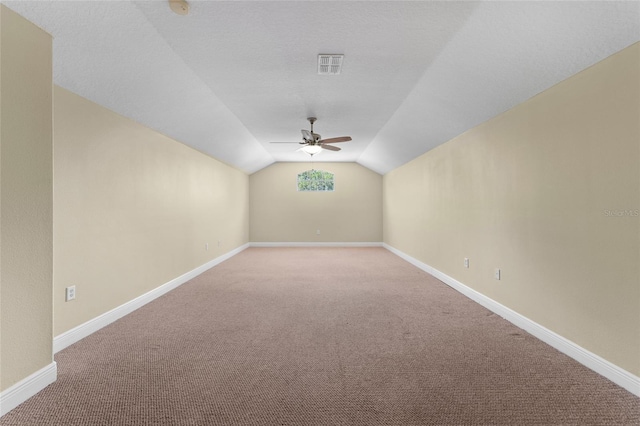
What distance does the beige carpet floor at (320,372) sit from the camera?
1.53 metres

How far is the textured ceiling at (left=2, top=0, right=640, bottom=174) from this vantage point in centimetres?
181

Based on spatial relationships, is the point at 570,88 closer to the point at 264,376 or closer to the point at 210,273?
the point at 264,376

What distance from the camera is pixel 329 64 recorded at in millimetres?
2646

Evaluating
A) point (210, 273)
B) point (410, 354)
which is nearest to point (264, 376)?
point (410, 354)

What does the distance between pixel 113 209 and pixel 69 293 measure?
87cm

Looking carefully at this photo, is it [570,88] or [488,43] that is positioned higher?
[488,43]

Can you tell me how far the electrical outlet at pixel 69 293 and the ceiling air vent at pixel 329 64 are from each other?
2922 millimetres

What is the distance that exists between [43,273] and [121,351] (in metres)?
0.84

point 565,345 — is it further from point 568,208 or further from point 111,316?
point 111,316

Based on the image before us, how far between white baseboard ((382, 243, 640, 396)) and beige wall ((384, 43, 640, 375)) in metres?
0.04

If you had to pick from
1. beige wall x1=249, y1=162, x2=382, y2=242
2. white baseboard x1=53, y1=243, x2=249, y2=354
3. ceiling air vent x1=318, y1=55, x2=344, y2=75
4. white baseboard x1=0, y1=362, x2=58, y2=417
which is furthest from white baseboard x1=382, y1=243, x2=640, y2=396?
beige wall x1=249, y1=162, x2=382, y2=242

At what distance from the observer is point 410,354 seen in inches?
85.0

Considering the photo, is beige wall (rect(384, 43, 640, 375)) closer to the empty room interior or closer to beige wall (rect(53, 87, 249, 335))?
the empty room interior

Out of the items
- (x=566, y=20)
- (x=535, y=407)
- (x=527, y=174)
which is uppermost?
(x=566, y=20)
